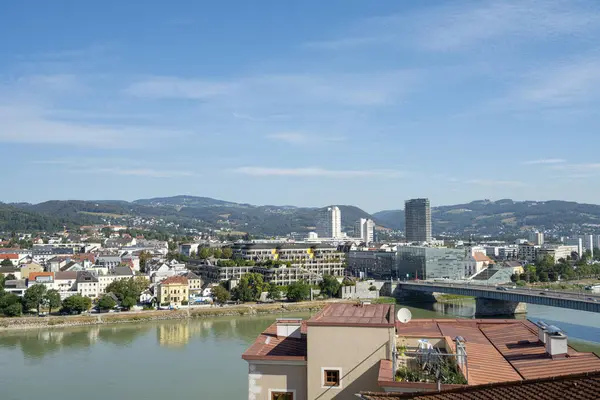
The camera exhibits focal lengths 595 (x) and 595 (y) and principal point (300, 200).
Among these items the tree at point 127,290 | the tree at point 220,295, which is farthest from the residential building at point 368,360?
the tree at point 220,295

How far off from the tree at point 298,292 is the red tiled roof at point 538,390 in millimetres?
18960

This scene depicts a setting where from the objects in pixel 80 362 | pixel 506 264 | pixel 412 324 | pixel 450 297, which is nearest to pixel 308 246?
pixel 450 297

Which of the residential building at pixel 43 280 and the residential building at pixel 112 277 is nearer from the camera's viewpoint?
the residential building at pixel 43 280

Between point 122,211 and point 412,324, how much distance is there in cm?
9764

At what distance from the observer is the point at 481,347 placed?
4.03 m

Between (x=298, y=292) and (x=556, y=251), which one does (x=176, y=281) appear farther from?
(x=556, y=251)

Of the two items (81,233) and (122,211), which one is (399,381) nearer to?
(81,233)

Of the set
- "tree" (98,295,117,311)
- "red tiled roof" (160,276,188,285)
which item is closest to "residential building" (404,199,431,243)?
"red tiled roof" (160,276,188,285)

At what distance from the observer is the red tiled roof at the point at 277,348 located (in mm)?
3320

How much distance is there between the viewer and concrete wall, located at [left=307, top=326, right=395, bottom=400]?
10.1ft

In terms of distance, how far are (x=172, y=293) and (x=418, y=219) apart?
45260mm

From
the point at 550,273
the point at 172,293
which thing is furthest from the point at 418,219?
the point at 172,293

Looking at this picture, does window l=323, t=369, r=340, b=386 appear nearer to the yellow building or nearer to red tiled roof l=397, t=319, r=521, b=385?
red tiled roof l=397, t=319, r=521, b=385

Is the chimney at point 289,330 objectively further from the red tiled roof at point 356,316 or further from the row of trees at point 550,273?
the row of trees at point 550,273
